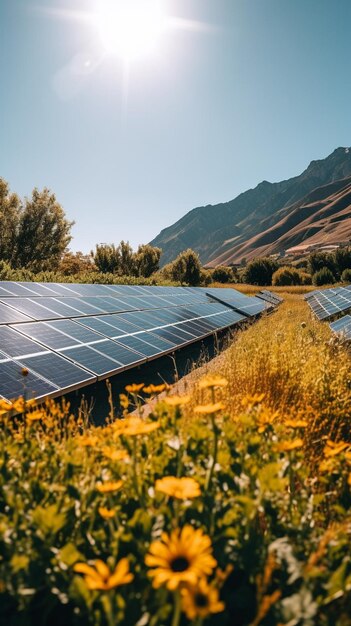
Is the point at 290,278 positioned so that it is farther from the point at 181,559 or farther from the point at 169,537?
the point at 181,559

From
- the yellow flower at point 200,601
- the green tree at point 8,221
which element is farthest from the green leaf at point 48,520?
the green tree at point 8,221

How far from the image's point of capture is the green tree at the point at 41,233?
36000 mm

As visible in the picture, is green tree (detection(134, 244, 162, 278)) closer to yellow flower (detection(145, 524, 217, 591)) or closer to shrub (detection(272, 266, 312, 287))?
shrub (detection(272, 266, 312, 287))

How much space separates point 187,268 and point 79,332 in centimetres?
3847

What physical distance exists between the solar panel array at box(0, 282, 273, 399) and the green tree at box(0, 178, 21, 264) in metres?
22.3

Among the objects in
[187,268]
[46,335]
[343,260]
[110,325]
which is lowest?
[110,325]

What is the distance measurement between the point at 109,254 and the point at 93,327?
36.6 meters

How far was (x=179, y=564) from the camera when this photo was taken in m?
1.28

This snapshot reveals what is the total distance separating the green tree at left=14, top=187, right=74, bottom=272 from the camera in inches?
1417

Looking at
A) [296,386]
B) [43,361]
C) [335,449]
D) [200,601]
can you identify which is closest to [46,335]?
[43,361]

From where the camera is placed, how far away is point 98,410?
23.0 ft

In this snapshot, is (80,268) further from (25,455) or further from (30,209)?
(25,455)

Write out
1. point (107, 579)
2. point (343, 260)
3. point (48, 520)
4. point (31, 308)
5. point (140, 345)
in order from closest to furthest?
1. point (107, 579)
2. point (48, 520)
3. point (140, 345)
4. point (31, 308)
5. point (343, 260)

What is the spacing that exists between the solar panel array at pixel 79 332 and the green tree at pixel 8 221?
22267 millimetres
